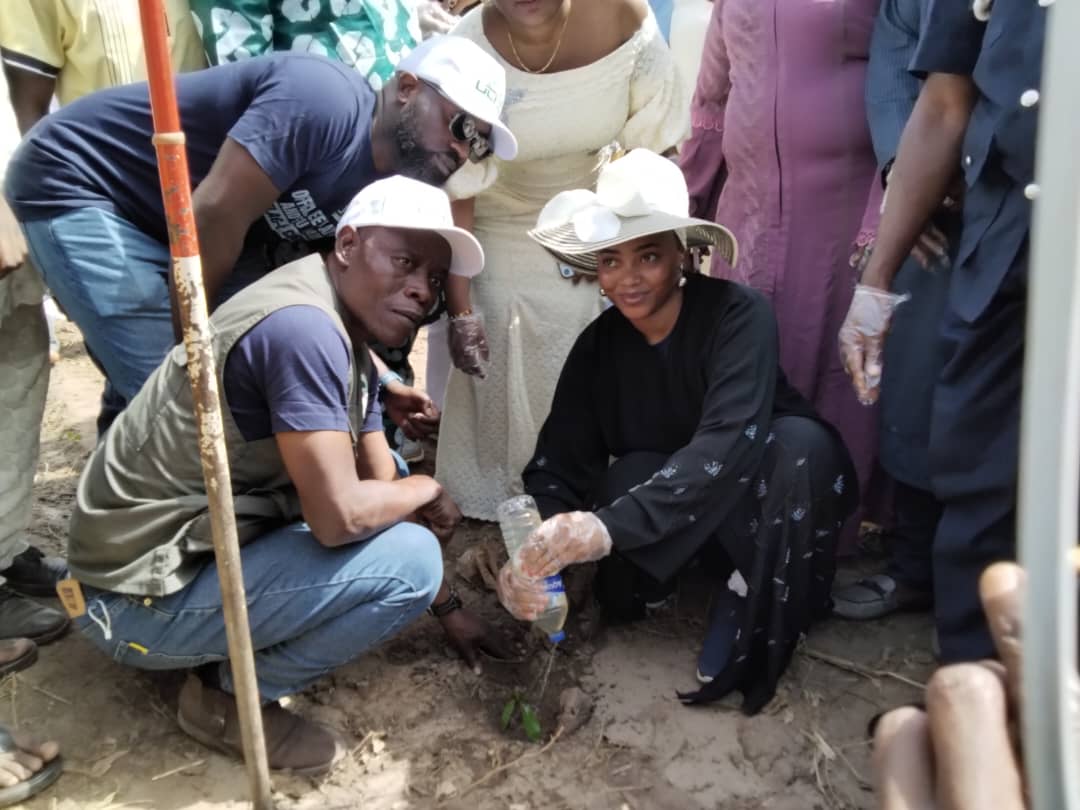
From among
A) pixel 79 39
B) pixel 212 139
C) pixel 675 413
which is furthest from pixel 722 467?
pixel 79 39

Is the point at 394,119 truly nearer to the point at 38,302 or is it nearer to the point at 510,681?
the point at 38,302

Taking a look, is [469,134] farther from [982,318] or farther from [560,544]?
[982,318]

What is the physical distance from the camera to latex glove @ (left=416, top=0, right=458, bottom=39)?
426 cm

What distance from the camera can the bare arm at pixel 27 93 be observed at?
10.8 ft

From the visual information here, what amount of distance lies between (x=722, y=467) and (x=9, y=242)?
1828 mm

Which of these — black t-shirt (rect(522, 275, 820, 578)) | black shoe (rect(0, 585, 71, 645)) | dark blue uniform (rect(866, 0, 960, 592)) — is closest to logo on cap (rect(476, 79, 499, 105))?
black t-shirt (rect(522, 275, 820, 578))

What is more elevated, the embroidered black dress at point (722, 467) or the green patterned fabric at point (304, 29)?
the green patterned fabric at point (304, 29)

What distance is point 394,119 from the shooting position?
2680 millimetres

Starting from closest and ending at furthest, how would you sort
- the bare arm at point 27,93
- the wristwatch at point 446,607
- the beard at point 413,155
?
1. the beard at point 413,155
2. the wristwatch at point 446,607
3. the bare arm at point 27,93

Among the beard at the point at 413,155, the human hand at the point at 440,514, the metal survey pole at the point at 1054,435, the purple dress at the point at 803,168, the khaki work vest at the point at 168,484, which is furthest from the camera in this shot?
the purple dress at the point at 803,168

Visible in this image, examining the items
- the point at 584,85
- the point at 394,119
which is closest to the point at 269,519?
the point at 394,119

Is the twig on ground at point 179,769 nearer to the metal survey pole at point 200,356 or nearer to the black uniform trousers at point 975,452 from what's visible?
the metal survey pole at point 200,356

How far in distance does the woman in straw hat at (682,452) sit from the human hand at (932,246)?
0.45 metres

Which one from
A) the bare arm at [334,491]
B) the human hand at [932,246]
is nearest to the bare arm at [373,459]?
the bare arm at [334,491]
